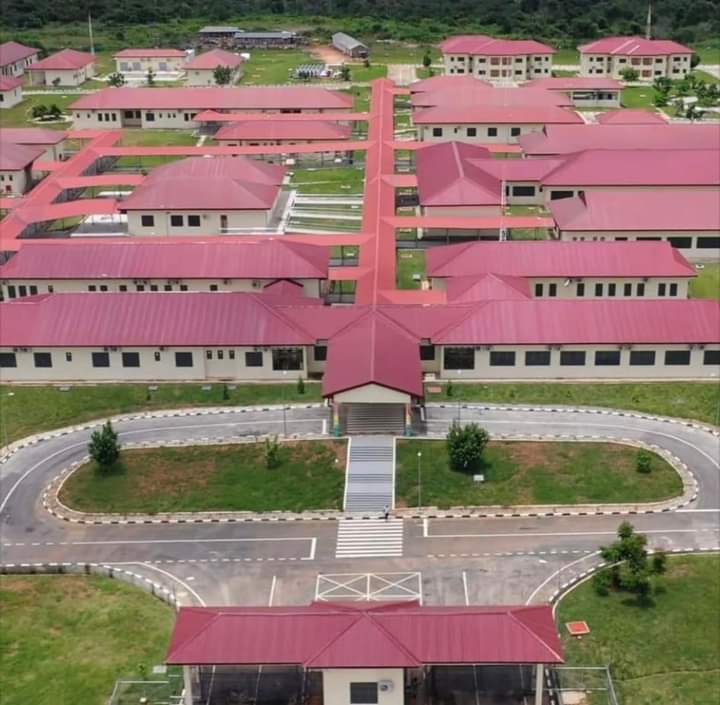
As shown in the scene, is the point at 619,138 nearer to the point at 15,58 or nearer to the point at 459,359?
the point at 459,359

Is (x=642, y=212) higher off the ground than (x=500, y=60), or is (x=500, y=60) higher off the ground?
(x=642, y=212)


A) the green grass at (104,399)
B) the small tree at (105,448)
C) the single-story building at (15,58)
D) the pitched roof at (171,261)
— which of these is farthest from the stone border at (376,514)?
the single-story building at (15,58)

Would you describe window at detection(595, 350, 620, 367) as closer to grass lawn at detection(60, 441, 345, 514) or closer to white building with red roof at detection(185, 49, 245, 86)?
grass lawn at detection(60, 441, 345, 514)

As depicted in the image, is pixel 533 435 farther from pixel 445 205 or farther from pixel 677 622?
pixel 445 205

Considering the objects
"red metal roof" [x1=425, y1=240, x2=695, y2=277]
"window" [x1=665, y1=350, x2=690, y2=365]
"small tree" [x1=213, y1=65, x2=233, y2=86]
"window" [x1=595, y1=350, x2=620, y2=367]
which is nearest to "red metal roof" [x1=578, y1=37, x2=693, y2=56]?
"small tree" [x1=213, y1=65, x2=233, y2=86]

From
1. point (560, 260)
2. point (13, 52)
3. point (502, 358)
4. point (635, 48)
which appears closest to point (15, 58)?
point (13, 52)
